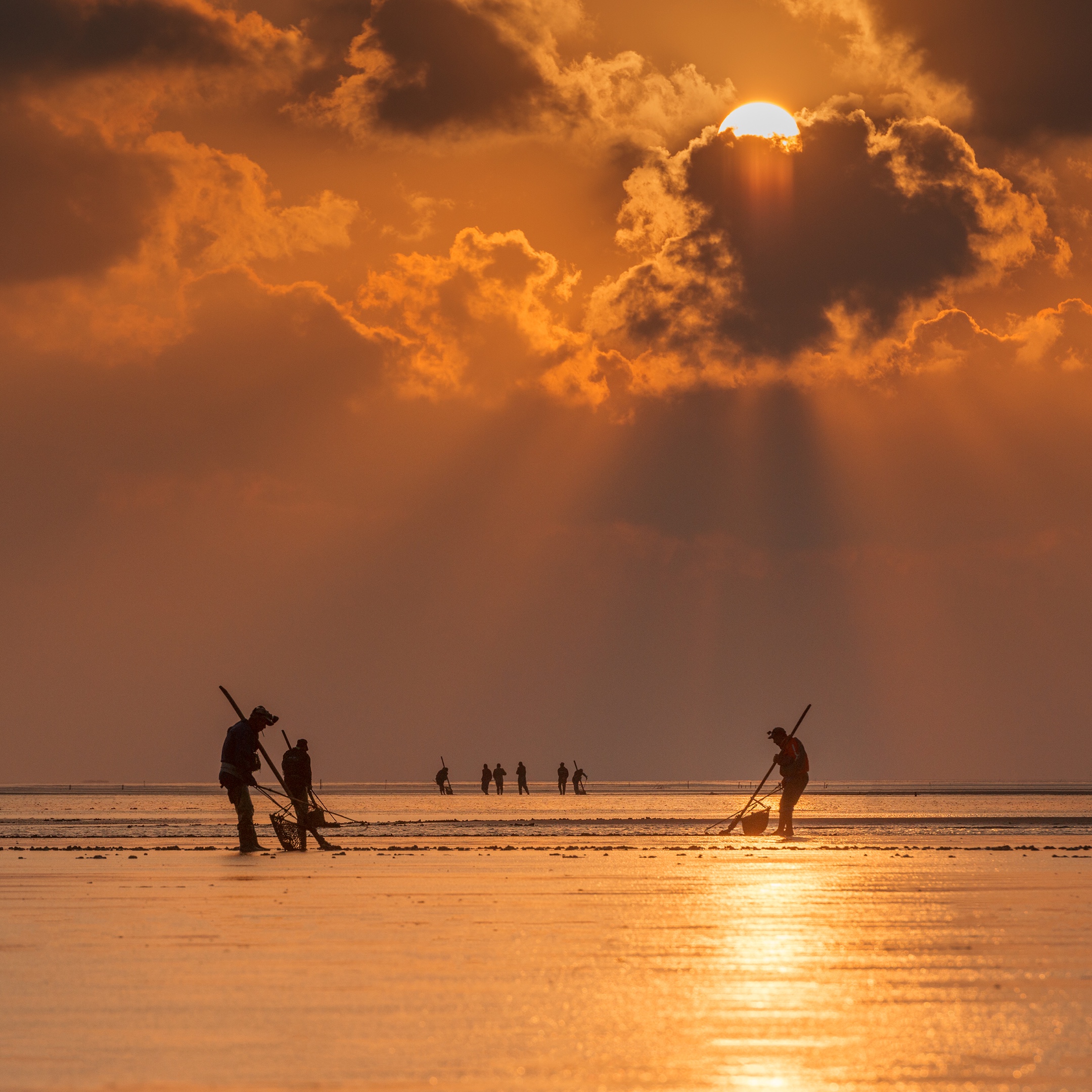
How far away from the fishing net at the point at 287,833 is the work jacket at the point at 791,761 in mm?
10050

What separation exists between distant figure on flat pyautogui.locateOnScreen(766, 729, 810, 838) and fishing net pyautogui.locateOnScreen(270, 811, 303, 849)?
9.98m

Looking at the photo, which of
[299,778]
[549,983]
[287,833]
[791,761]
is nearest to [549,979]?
[549,983]

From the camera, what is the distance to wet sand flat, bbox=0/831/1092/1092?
767 centimetres

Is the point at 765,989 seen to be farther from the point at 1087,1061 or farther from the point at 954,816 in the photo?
the point at 954,816

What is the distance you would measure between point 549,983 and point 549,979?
23 cm

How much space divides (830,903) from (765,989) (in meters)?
6.46

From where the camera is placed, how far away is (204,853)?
27.2 m

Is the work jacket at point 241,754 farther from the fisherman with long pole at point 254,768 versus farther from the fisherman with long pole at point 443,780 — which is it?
the fisherman with long pole at point 443,780

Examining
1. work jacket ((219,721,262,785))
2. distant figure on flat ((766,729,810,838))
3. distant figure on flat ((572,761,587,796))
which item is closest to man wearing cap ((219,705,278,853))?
work jacket ((219,721,262,785))

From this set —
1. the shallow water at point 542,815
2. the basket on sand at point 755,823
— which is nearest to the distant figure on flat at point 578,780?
the shallow water at point 542,815

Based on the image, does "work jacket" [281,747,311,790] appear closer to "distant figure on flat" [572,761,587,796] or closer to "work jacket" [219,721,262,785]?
"work jacket" [219,721,262,785]

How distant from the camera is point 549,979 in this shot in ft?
35.4

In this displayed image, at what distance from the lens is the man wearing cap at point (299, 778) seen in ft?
97.5

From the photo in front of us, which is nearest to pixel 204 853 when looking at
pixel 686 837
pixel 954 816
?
pixel 686 837
